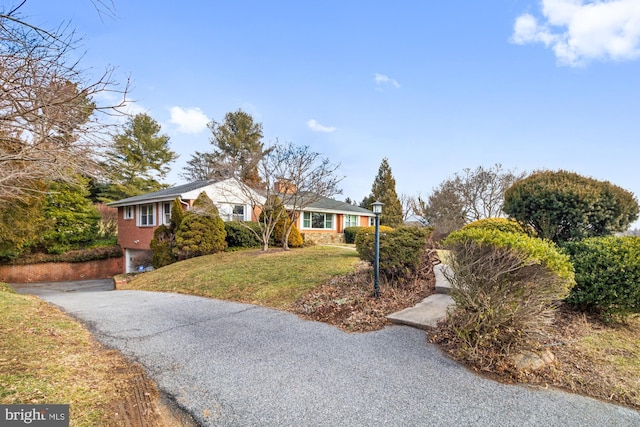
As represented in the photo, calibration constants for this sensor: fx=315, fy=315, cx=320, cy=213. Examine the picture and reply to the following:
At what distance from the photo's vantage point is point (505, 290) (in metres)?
3.76

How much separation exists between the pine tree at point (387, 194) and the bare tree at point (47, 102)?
2573 centimetres

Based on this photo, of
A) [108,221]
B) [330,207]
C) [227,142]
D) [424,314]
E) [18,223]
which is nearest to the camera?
[424,314]

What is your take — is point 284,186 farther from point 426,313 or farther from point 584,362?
point 584,362

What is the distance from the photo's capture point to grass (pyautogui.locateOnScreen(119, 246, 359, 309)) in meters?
7.36

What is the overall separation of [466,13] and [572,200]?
5.44 m

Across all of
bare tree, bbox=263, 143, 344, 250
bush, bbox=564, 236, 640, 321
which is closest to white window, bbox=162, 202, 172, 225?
bare tree, bbox=263, 143, 344, 250

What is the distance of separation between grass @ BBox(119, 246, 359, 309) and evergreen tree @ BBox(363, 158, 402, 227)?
1887 cm

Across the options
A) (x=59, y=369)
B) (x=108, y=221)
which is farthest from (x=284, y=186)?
(x=108, y=221)

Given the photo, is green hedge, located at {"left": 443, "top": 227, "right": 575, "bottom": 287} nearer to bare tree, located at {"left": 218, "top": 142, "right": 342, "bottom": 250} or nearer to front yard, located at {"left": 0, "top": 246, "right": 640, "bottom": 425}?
front yard, located at {"left": 0, "top": 246, "right": 640, "bottom": 425}

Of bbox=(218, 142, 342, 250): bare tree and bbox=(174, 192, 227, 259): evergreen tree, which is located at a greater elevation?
bbox=(218, 142, 342, 250): bare tree

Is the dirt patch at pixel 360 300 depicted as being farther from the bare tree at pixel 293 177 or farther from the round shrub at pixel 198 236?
the round shrub at pixel 198 236

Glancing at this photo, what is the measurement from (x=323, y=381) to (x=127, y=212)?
68.0ft

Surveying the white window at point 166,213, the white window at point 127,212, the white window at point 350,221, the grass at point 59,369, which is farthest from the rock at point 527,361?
the white window at point 127,212

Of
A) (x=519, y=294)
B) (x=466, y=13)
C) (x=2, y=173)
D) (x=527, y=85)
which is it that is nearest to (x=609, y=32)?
(x=527, y=85)
